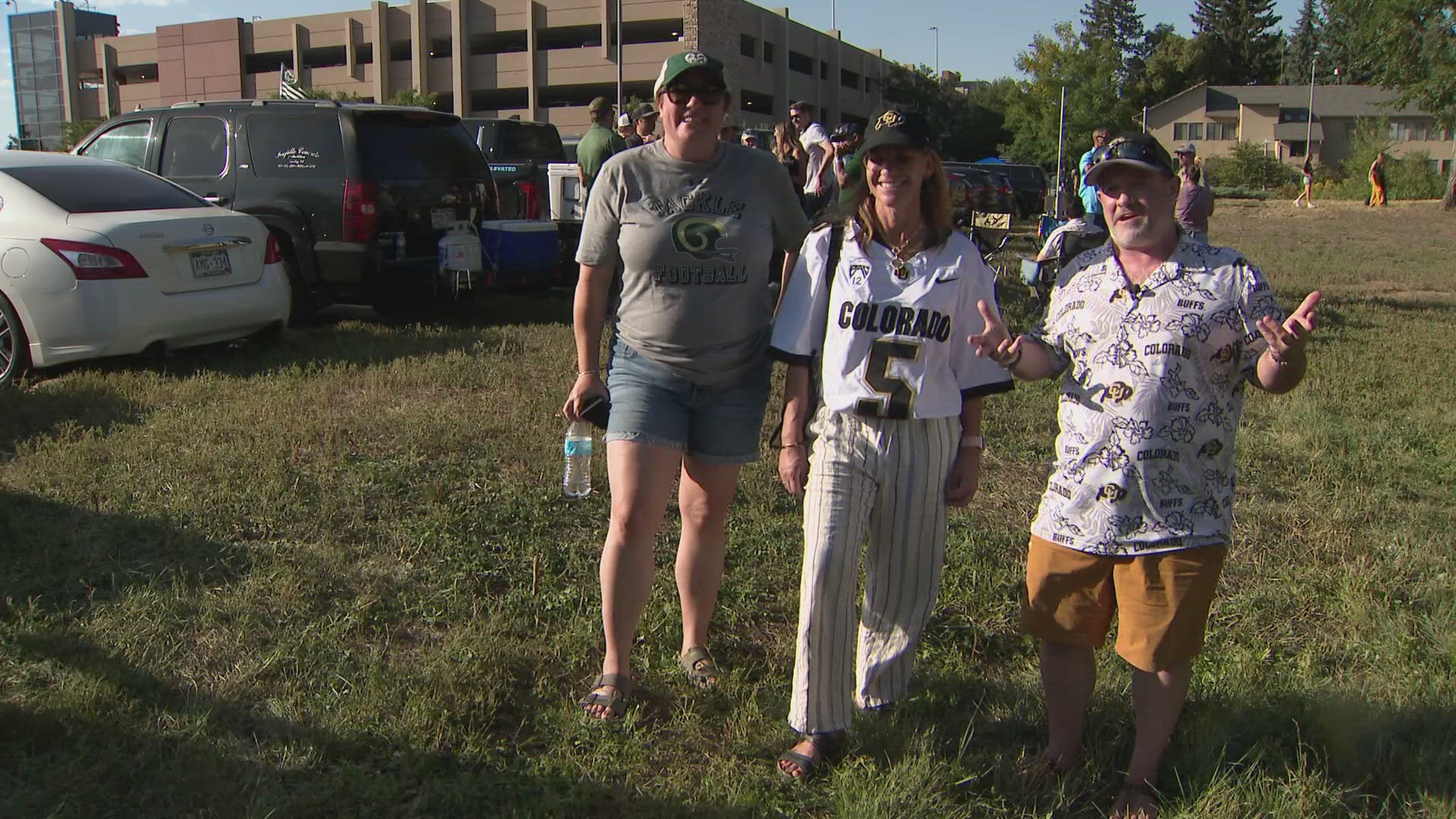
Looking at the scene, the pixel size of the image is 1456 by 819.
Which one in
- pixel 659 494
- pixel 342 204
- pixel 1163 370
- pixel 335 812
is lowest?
pixel 335 812

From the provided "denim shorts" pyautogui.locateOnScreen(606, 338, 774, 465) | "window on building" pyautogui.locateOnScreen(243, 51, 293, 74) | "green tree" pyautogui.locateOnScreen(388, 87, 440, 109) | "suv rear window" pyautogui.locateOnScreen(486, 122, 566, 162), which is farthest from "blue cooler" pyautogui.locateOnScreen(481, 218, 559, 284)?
"window on building" pyautogui.locateOnScreen(243, 51, 293, 74)

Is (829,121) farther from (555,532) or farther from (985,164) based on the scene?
(555,532)

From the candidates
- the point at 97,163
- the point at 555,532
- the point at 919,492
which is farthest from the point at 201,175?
the point at 919,492

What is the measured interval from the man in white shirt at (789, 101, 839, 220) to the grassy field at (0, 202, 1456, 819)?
3762 mm

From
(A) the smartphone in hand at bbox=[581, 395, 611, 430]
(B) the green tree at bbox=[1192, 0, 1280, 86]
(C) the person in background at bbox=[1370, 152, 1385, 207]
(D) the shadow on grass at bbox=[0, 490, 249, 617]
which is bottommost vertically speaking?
(D) the shadow on grass at bbox=[0, 490, 249, 617]

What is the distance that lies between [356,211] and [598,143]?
6.53 ft

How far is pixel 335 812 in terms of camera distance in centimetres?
281

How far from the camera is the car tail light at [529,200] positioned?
1162 centimetres

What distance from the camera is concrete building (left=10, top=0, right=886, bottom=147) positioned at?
56.1m

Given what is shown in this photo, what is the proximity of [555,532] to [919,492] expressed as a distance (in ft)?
7.06

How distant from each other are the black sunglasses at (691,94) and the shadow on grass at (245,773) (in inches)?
73.2

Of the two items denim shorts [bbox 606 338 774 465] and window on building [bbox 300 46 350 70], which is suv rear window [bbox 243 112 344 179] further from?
window on building [bbox 300 46 350 70]

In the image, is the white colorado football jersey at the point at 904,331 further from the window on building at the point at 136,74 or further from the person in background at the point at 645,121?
the window on building at the point at 136,74

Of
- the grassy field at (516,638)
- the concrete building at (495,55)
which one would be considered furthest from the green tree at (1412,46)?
the grassy field at (516,638)
